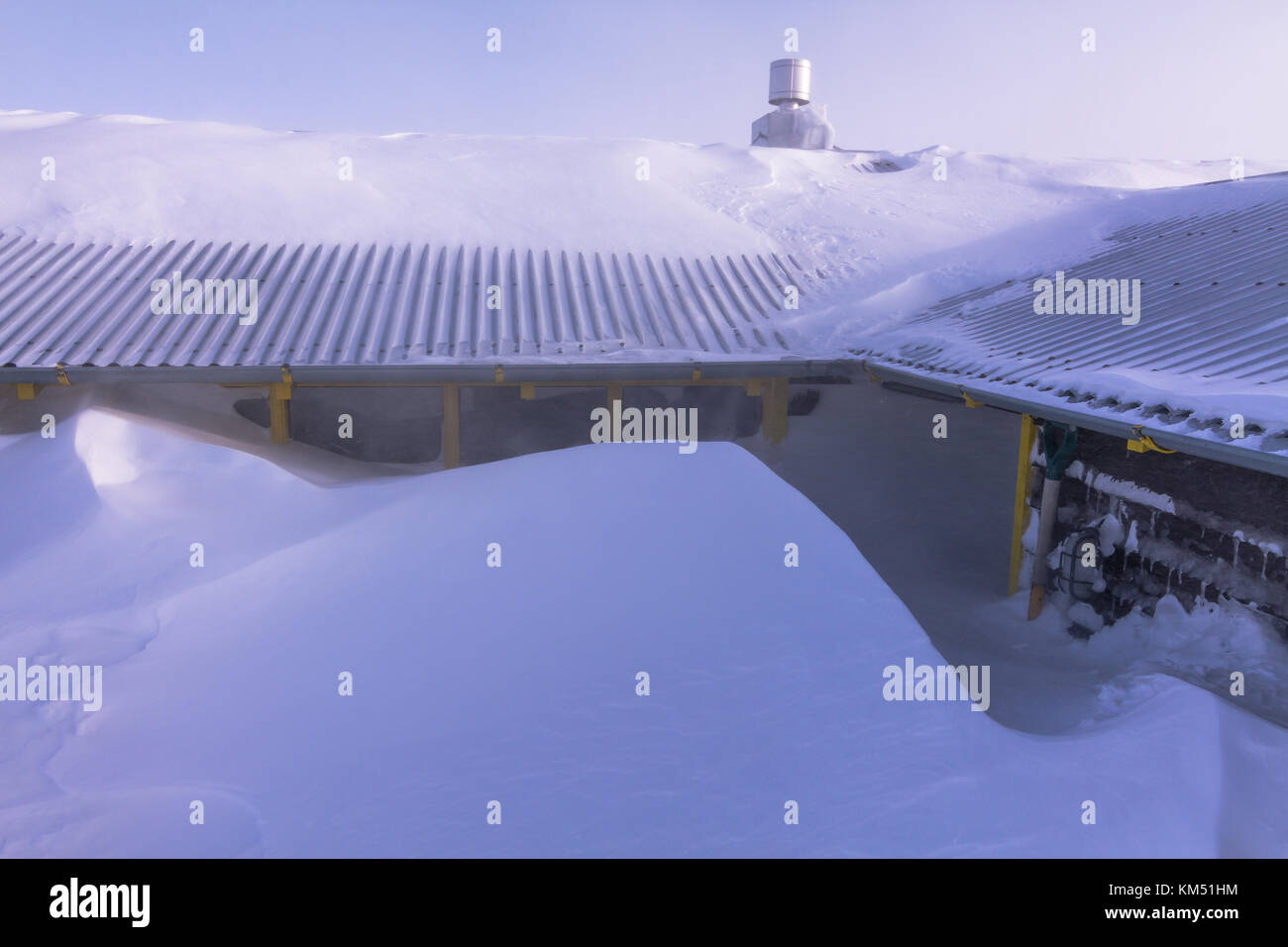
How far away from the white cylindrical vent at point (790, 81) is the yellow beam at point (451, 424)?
967 cm

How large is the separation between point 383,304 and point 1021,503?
5.90m

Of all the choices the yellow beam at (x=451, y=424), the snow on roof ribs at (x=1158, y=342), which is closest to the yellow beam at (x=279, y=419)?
the yellow beam at (x=451, y=424)

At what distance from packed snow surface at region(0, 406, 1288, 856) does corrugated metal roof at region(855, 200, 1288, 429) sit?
175 centimetres

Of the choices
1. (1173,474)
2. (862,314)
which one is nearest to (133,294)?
(862,314)

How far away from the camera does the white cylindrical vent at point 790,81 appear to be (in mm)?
14930

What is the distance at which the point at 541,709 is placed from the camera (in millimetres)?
3713

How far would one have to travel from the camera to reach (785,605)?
14.5ft

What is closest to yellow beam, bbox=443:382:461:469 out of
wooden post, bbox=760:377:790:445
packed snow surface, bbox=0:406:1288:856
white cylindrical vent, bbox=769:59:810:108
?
packed snow surface, bbox=0:406:1288:856

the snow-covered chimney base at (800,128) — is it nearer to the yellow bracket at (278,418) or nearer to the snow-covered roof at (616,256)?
the snow-covered roof at (616,256)

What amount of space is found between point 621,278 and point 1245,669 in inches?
270

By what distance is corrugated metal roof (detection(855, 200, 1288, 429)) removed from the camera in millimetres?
5059

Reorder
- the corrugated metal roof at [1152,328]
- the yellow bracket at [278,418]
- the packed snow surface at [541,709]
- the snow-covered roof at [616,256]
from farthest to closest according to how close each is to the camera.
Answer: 1. the yellow bracket at [278,418]
2. the snow-covered roof at [616,256]
3. the corrugated metal roof at [1152,328]
4. the packed snow surface at [541,709]

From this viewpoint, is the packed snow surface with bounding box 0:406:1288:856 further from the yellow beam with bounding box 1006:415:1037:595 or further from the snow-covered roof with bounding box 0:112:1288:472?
the yellow beam with bounding box 1006:415:1037:595

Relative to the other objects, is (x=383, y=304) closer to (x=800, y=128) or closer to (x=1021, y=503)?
(x=1021, y=503)
